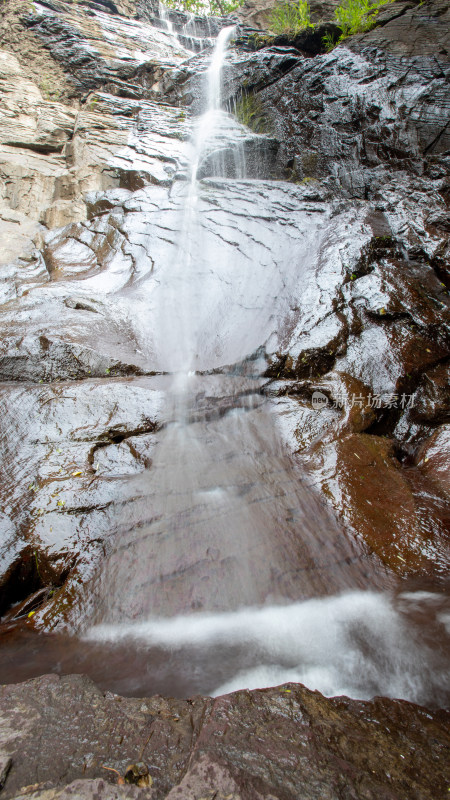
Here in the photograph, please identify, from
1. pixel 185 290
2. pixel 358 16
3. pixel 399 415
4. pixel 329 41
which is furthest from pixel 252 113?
pixel 399 415

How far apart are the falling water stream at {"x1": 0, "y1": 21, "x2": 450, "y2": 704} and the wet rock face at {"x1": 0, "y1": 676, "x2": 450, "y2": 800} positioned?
26 centimetres

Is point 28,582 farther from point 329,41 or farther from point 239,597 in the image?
point 329,41

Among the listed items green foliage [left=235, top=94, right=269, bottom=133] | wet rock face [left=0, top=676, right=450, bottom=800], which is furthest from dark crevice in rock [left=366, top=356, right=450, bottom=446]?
green foliage [left=235, top=94, right=269, bottom=133]

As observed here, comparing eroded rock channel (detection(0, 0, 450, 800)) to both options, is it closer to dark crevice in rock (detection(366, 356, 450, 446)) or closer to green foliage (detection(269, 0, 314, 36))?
dark crevice in rock (detection(366, 356, 450, 446))

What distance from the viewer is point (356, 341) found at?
15.6 ft

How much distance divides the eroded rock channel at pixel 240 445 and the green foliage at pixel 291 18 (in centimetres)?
257

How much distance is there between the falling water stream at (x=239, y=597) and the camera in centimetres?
221

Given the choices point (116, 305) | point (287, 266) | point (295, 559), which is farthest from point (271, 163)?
point (295, 559)

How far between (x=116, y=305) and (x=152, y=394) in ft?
7.37

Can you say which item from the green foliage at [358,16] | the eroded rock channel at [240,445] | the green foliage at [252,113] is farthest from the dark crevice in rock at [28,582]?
the green foliage at [358,16]

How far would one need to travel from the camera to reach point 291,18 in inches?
478

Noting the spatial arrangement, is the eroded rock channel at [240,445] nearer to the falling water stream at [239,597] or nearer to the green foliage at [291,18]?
the falling water stream at [239,597]

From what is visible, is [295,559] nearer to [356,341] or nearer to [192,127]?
[356,341]

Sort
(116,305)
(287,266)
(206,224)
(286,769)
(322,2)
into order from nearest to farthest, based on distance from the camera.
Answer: (286,769), (116,305), (287,266), (206,224), (322,2)
